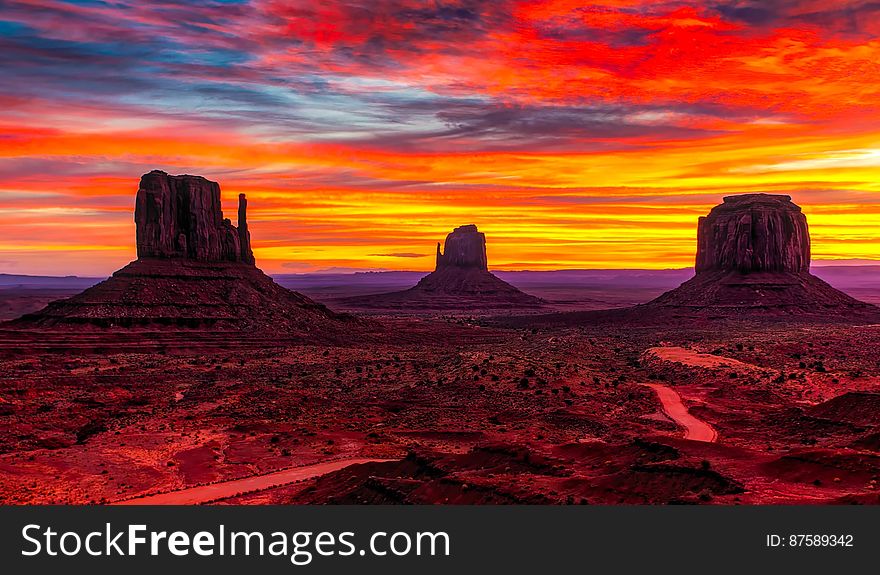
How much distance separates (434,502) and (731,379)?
148 ft

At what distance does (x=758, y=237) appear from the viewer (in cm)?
14200

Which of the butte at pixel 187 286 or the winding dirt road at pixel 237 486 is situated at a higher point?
the butte at pixel 187 286

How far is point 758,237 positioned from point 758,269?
19.8ft

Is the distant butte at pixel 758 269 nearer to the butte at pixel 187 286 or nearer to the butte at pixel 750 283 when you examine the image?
the butte at pixel 750 283

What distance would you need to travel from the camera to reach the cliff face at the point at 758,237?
142m

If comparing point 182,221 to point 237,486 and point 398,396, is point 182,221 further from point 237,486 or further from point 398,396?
point 237,486

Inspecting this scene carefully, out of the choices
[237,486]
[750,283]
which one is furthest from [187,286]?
[750,283]

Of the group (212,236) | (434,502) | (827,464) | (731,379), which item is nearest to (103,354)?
(212,236)

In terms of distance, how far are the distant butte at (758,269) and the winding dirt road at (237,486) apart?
4146 inches

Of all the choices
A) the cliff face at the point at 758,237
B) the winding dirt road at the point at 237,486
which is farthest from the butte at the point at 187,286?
the cliff face at the point at 758,237

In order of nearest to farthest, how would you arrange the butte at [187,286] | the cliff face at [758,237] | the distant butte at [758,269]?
the butte at [187,286] < the distant butte at [758,269] < the cliff face at [758,237]

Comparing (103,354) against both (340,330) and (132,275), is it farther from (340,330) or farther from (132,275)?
(340,330)

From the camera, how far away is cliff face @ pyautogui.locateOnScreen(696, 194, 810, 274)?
465 ft

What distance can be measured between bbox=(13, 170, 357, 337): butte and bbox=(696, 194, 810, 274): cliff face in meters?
76.5
